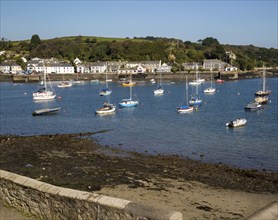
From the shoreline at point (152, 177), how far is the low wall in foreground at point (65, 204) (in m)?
4.38

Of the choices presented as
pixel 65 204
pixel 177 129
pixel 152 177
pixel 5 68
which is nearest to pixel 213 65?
pixel 5 68

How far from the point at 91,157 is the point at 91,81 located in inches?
4442

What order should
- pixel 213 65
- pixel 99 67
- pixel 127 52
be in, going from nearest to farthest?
1. pixel 99 67
2. pixel 213 65
3. pixel 127 52

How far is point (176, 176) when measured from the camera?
1789 centimetres

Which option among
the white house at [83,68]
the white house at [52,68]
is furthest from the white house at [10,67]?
the white house at [83,68]

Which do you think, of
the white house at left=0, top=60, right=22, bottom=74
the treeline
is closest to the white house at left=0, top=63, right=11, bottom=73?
the white house at left=0, top=60, right=22, bottom=74

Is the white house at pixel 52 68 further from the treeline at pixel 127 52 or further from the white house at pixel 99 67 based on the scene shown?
the treeline at pixel 127 52

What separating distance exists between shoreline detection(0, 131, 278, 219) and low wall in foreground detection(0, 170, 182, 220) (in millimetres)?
4380

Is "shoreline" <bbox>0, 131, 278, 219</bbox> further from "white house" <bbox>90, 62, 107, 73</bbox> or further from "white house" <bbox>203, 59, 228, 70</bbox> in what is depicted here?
"white house" <bbox>203, 59, 228, 70</bbox>

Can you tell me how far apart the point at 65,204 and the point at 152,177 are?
1025 cm

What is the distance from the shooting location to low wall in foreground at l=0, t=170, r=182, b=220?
608 cm

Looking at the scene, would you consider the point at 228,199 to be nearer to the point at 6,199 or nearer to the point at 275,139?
the point at 6,199

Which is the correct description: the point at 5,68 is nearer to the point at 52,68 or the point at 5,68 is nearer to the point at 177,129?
the point at 52,68

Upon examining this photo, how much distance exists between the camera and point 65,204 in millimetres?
7219
